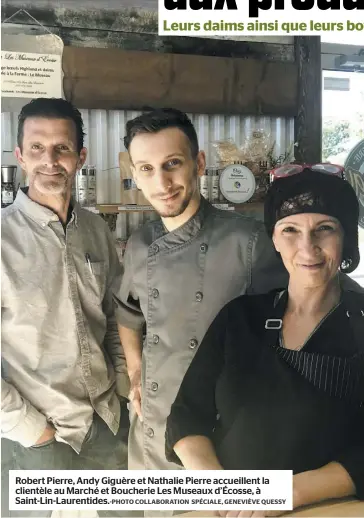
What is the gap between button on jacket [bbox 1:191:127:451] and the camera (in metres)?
1.47

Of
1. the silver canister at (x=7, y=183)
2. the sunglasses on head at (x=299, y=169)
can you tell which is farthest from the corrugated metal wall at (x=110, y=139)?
the sunglasses on head at (x=299, y=169)

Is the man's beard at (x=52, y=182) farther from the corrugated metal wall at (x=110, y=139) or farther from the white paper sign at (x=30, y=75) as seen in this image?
the white paper sign at (x=30, y=75)

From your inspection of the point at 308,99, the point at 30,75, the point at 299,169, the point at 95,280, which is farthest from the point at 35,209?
the point at 308,99

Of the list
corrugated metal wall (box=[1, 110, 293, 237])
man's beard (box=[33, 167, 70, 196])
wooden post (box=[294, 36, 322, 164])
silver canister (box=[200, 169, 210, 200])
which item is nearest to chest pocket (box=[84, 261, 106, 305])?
corrugated metal wall (box=[1, 110, 293, 237])

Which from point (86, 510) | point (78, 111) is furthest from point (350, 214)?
point (86, 510)

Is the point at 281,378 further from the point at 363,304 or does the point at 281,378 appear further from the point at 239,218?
the point at 239,218

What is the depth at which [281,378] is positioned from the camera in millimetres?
1425

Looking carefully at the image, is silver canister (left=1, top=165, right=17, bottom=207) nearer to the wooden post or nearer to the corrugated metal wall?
the corrugated metal wall

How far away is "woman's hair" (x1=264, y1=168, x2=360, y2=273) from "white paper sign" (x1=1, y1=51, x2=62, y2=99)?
28.5 inches

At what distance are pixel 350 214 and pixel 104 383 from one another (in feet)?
2.95

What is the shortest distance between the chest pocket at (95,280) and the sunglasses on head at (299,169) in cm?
59

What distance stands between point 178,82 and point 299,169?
0.45 metres

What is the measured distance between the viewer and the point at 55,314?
148cm

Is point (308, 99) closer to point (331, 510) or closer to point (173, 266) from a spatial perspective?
point (173, 266)
